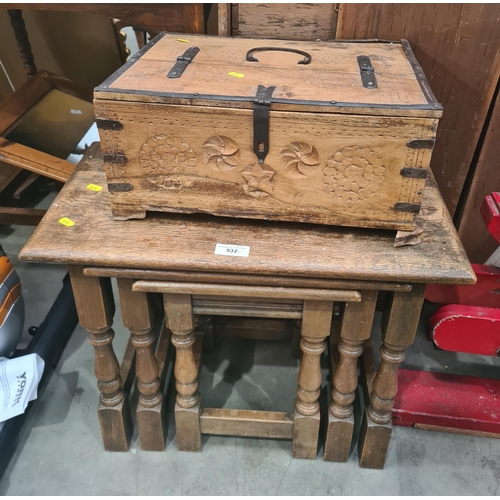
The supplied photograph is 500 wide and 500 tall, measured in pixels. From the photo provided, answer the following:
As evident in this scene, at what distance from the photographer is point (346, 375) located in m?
1.52

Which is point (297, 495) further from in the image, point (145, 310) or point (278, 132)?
point (278, 132)

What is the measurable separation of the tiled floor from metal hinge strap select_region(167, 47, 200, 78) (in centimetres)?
120

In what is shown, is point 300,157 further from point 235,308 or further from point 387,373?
point 387,373

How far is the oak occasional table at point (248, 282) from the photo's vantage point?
1244mm

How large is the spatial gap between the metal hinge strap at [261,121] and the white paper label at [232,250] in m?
0.22

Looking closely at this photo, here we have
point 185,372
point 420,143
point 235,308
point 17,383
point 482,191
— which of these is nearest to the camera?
point 420,143

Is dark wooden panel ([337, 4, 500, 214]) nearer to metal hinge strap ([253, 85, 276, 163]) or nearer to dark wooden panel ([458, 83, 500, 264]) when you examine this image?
dark wooden panel ([458, 83, 500, 264])

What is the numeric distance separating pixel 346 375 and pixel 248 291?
0.46m

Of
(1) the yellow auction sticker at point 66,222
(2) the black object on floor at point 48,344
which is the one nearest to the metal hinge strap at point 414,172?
(1) the yellow auction sticker at point 66,222

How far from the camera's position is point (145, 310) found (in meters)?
1.43

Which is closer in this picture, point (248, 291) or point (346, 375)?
point (248, 291)

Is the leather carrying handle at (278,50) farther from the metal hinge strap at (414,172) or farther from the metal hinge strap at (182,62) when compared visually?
the metal hinge strap at (414,172)

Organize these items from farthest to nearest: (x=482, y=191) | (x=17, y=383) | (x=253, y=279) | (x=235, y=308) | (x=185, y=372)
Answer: (x=482, y=191) < (x=17, y=383) < (x=185, y=372) < (x=235, y=308) < (x=253, y=279)

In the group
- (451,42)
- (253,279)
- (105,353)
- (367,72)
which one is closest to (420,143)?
(367,72)
